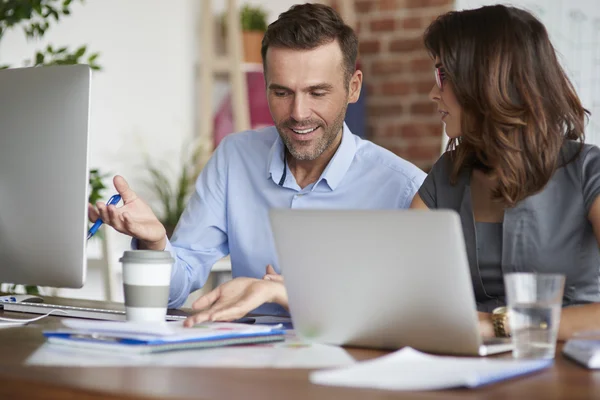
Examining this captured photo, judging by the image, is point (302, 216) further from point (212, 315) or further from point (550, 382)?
point (550, 382)

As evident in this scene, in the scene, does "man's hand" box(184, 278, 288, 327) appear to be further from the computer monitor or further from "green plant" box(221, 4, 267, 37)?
"green plant" box(221, 4, 267, 37)

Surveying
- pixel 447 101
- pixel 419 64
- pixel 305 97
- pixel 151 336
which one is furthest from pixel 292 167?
pixel 419 64

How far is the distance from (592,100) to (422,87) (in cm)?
96

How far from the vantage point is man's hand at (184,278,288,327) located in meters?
1.43

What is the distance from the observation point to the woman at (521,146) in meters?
1.63

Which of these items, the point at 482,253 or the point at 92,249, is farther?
the point at 92,249

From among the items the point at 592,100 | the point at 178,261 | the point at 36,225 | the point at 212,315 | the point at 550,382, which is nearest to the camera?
the point at 550,382

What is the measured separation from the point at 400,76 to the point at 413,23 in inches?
10.2

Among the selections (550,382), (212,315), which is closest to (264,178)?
(212,315)

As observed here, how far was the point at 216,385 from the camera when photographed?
3.31 feet

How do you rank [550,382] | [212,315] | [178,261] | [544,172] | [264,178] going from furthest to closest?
[264,178], [178,261], [544,172], [212,315], [550,382]

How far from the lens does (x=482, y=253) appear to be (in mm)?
1699

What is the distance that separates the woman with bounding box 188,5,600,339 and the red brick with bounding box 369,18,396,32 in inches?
108

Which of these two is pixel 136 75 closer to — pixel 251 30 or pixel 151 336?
pixel 251 30
